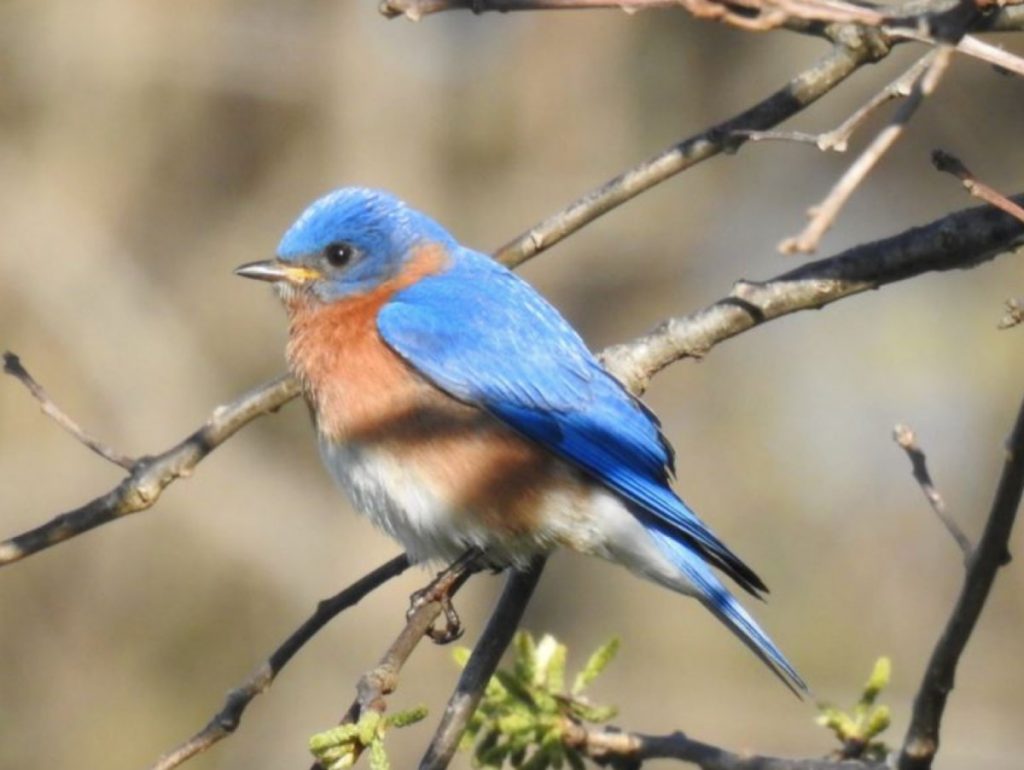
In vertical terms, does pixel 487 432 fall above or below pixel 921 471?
above

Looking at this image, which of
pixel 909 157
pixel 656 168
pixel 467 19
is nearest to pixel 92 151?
pixel 467 19

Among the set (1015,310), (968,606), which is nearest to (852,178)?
(1015,310)

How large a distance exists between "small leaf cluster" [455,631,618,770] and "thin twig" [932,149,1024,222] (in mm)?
1218

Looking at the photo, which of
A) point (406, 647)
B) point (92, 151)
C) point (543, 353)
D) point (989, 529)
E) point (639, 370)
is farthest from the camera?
point (92, 151)

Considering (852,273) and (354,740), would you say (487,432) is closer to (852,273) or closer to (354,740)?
(852,273)

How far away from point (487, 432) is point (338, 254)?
646mm

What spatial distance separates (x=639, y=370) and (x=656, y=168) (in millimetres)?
565

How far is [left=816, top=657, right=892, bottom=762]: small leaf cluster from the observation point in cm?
328

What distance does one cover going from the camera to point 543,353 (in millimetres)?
4070

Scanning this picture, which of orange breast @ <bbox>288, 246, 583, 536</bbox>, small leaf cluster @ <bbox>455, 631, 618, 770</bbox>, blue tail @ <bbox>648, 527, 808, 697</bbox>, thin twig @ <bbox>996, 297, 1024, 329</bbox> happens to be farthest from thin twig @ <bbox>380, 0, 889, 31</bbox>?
blue tail @ <bbox>648, 527, 808, 697</bbox>

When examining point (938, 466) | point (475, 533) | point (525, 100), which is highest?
point (525, 100)

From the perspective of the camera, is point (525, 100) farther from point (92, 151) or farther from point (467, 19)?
point (92, 151)

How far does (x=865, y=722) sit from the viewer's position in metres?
3.34

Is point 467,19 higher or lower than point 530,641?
higher
